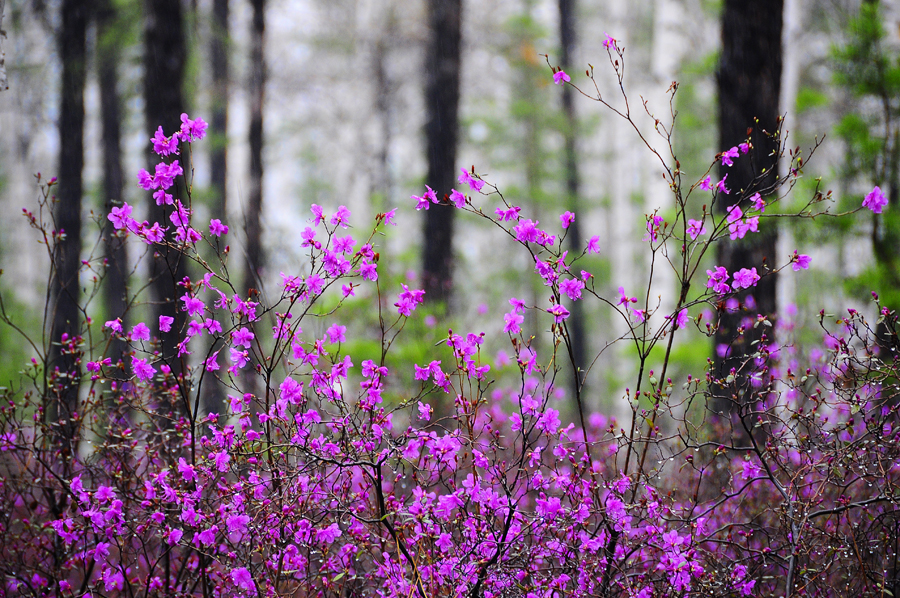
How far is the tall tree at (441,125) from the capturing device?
297 inches

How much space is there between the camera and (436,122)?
307 inches

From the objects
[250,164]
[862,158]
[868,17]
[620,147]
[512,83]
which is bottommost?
[862,158]

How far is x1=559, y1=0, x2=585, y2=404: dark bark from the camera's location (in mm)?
12523

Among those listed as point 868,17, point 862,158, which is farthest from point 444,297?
point 868,17

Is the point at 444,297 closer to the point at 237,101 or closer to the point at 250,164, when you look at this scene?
the point at 250,164

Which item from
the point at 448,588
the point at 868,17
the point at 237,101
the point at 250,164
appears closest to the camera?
the point at 448,588

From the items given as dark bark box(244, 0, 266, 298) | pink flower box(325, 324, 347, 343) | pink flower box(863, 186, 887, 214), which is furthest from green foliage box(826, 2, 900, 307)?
dark bark box(244, 0, 266, 298)

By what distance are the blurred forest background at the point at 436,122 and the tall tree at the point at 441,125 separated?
24 mm

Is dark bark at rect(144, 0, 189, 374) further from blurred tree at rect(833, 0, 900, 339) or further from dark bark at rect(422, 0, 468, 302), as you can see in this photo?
blurred tree at rect(833, 0, 900, 339)

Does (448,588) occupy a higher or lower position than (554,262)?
lower

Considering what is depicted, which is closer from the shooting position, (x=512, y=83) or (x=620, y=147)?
(x=620, y=147)

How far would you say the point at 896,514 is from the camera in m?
2.41

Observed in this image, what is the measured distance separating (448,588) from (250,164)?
300 inches

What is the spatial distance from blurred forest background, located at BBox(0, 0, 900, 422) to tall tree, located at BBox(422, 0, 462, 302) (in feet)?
0.08
